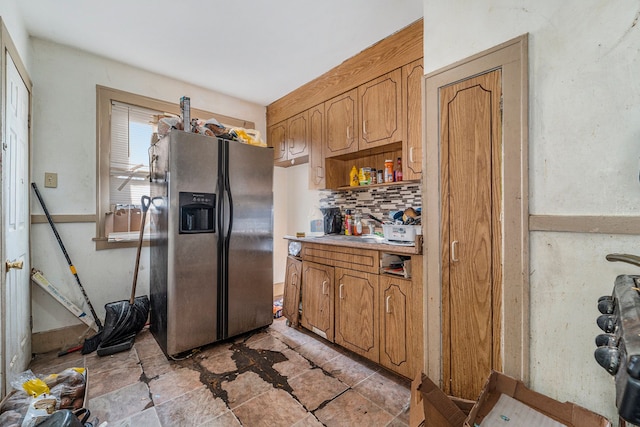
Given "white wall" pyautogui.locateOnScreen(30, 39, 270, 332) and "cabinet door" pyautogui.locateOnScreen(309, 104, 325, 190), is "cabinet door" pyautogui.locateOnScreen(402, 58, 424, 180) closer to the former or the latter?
"cabinet door" pyautogui.locateOnScreen(309, 104, 325, 190)

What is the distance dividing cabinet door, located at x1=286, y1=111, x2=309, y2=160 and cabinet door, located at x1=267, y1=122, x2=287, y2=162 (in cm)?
9

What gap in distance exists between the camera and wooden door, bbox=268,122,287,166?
349 centimetres

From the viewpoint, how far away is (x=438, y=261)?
1535 millimetres

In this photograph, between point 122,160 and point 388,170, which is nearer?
point 388,170

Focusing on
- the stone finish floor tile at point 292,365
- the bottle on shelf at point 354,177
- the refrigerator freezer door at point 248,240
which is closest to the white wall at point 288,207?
the bottle on shelf at point 354,177

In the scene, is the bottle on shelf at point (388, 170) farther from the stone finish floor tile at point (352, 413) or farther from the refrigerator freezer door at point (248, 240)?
the stone finish floor tile at point (352, 413)

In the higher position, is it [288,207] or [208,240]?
[288,207]

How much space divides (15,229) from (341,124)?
8.57 ft

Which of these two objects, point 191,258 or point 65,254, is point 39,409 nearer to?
point 191,258

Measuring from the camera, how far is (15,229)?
178 centimetres

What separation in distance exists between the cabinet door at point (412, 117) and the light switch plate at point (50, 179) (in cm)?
301

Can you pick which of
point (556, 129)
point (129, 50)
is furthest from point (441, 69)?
point (129, 50)

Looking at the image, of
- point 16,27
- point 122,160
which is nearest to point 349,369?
point 122,160

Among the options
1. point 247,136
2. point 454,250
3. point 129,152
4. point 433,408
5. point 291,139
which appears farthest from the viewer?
point 291,139
